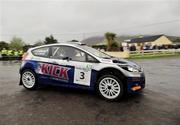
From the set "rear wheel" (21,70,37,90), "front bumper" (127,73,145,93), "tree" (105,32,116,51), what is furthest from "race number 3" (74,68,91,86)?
"tree" (105,32,116,51)

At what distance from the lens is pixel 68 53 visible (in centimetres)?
674

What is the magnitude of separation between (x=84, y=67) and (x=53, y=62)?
1.10m

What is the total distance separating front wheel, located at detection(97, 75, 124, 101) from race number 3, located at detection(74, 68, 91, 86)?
365 millimetres

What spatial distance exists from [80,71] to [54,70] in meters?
0.91

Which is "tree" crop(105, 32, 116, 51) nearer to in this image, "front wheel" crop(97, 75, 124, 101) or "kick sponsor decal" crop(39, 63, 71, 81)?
"kick sponsor decal" crop(39, 63, 71, 81)

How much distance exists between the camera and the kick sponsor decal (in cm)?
656

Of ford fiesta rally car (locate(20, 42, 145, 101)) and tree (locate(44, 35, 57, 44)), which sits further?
tree (locate(44, 35, 57, 44))

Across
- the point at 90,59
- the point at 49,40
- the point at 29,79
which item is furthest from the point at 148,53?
the point at 49,40

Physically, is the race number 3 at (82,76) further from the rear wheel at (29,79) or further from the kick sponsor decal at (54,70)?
the rear wheel at (29,79)

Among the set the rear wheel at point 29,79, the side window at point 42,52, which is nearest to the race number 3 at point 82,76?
the side window at point 42,52

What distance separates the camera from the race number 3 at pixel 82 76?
626 centimetres

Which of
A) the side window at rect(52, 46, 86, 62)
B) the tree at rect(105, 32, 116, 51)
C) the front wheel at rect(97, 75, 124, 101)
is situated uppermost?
the tree at rect(105, 32, 116, 51)

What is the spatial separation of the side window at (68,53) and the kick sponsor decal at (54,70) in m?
0.33

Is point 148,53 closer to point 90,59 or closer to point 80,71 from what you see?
point 90,59
